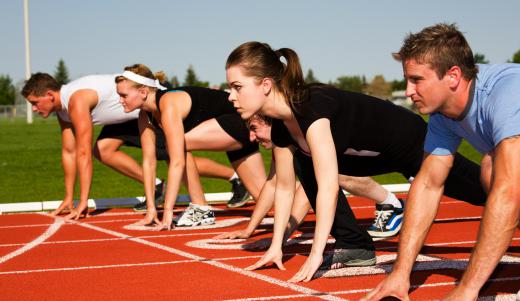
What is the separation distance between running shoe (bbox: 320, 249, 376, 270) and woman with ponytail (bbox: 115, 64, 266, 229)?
2408mm

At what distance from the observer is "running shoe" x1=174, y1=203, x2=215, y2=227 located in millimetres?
7707

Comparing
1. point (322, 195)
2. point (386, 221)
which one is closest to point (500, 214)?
point (322, 195)

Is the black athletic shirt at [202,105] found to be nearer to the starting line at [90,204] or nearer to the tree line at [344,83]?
the starting line at [90,204]

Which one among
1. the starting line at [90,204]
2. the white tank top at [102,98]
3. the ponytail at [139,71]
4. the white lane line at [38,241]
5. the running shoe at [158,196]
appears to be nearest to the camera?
the white lane line at [38,241]

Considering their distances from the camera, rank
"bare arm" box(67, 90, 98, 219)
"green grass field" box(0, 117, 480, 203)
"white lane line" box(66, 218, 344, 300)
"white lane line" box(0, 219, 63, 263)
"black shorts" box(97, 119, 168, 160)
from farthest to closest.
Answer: "green grass field" box(0, 117, 480, 203) → "black shorts" box(97, 119, 168, 160) → "bare arm" box(67, 90, 98, 219) → "white lane line" box(0, 219, 63, 263) → "white lane line" box(66, 218, 344, 300)

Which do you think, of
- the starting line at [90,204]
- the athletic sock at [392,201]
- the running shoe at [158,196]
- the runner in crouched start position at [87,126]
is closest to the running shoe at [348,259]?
the athletic sock at [392,201]

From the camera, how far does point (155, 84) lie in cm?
781

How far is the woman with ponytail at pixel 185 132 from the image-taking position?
7.31 metres

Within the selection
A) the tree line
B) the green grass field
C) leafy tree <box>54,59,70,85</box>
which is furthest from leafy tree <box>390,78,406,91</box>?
the green grass field

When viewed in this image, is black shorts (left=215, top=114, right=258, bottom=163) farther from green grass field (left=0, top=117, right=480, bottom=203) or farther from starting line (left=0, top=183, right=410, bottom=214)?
green grass field (left=0, top=117, right=480, bottom=203)

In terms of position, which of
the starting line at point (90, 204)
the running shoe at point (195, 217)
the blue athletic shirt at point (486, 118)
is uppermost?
the blue athletic shirt at point (486, 118)

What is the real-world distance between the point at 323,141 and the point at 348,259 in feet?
2.93

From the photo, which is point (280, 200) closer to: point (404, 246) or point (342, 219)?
point (342, 219)

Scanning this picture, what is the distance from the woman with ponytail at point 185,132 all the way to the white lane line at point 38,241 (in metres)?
0.88
